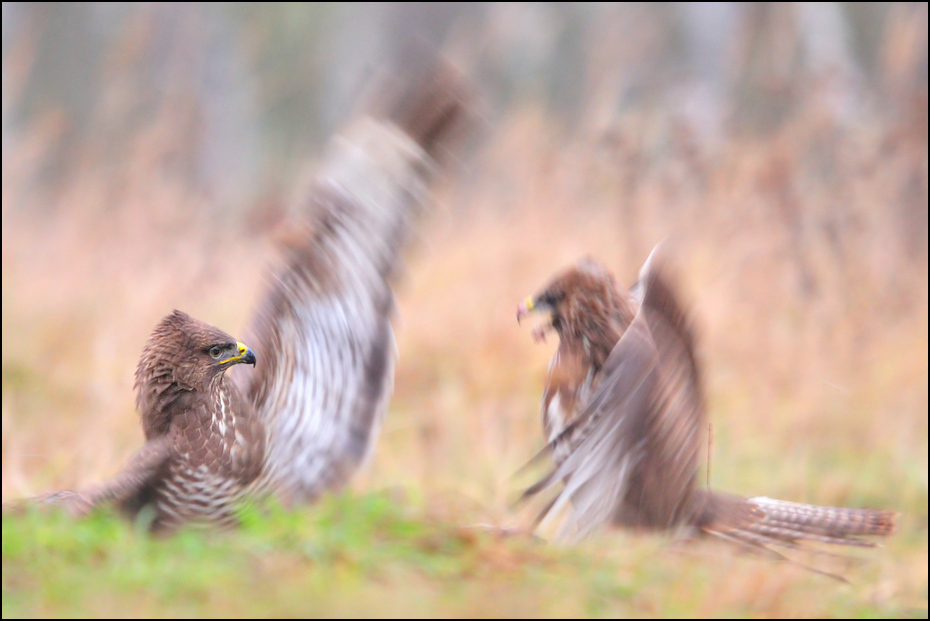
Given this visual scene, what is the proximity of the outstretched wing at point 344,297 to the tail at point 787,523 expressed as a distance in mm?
1159

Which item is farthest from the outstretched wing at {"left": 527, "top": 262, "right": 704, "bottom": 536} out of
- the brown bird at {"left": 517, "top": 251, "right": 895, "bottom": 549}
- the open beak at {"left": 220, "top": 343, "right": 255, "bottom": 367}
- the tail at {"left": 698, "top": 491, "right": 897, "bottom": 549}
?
the open beak at {"left": 220, "top": 343, "right": 255, "bottom": 367}

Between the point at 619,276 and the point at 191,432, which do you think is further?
the point at 619,276

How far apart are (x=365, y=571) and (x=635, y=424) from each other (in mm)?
824

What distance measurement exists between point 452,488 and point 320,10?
10571 mm

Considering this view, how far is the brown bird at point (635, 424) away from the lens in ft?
8.18

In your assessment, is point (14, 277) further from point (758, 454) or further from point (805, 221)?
point (805, 221)

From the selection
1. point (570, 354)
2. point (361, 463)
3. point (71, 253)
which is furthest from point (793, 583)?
point (71, 253)

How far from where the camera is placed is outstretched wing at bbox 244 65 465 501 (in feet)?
9.82

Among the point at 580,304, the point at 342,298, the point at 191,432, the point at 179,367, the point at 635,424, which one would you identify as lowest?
the point at 191,432

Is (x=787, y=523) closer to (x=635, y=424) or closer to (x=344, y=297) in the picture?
(x=635, y=424)

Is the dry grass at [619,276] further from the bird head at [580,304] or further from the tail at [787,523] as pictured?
the bird head at [580,304]

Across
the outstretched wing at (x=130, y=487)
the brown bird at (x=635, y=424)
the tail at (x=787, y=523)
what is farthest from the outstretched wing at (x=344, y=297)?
the tail at (x=787, y=523)

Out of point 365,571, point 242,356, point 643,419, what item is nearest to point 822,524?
point 643,419

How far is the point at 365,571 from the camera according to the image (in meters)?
2.56
